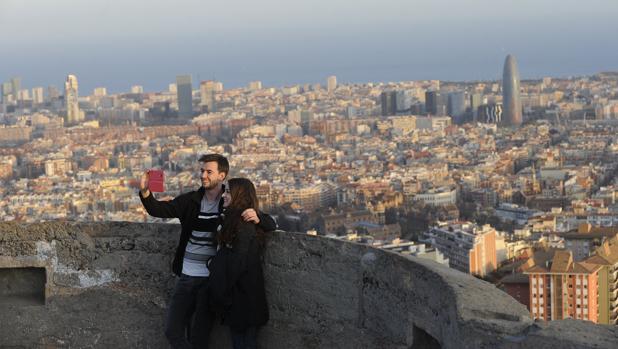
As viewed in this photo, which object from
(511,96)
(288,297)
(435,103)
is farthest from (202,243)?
(435,103)

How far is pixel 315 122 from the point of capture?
7825 centimetres

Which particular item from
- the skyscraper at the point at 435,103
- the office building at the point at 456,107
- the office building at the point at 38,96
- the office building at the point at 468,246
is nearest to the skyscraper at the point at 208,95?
the office building at the point at 38,96

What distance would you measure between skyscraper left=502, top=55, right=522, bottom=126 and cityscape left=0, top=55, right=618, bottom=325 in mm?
119

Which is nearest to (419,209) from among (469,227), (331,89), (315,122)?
(469,227)

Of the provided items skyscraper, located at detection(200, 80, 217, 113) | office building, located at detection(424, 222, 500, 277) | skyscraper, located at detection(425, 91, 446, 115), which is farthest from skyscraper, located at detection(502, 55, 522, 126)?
office building, located at detection(424, 222, 500, 277)

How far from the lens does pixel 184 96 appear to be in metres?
89.0

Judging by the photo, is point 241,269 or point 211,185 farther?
point 211,185

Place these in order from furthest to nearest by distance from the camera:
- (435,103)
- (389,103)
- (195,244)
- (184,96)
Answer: (184,96)
(389,103)
(435,103)
(195,244)

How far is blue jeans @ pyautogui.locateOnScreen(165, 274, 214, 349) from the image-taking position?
10.4 ft

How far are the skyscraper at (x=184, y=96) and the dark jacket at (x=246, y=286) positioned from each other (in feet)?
274

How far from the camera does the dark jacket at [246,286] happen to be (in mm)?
3098

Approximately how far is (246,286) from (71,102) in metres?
81.6

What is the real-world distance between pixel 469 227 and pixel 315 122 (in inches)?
1805

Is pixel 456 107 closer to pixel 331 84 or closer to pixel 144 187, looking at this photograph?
pixel 331 84
